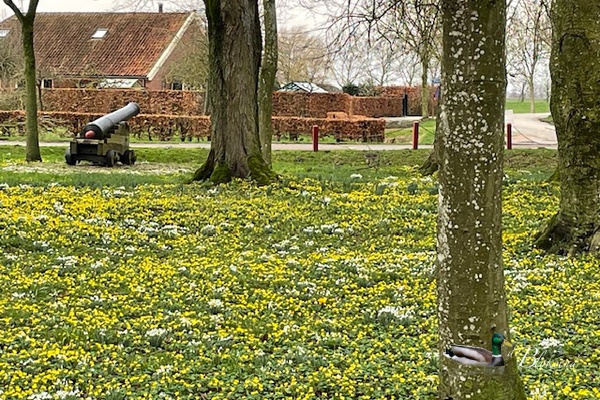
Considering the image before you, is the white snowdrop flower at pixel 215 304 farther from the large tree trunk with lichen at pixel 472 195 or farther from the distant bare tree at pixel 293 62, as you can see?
the distant bare tree at pixel 293 62

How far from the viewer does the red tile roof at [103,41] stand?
160 ft

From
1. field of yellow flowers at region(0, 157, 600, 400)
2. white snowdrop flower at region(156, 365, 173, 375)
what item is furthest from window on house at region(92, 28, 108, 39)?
white snowdrop flower at region(156, 365, 173, 375)

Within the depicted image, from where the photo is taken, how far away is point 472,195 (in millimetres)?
3438

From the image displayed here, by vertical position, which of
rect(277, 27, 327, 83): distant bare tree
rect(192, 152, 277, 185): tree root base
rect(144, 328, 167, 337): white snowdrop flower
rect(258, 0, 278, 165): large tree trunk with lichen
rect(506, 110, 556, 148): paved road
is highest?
rect(277, 27, 327, 83): distant bare tree

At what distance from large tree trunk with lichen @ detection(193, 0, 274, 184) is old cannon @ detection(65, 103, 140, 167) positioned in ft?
20.5

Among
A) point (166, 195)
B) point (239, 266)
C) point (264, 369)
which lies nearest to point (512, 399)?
point (264, 369)

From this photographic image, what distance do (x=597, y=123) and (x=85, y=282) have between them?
5921 mm

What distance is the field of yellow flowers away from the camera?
457cm

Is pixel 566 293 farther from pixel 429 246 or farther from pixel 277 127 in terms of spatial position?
pixel 277 127

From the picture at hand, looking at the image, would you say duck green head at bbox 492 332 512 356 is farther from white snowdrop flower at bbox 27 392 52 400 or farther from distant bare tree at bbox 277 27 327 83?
distant bare tree at bbox 277 27 327 83

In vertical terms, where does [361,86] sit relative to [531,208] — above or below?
above

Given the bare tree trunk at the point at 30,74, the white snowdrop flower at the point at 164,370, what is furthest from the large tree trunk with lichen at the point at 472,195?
the bare tree trunk at the point at 30,74

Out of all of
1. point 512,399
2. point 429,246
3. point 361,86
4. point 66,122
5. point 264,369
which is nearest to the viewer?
point 512,399

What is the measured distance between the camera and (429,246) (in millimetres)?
9086
